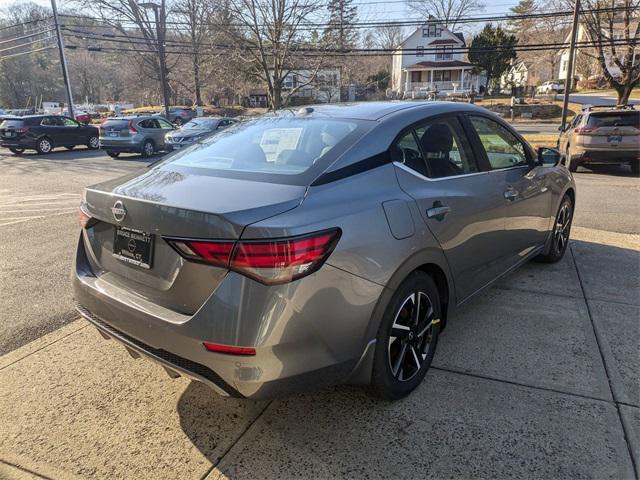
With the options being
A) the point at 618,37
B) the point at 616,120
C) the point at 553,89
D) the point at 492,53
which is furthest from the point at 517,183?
the point at 553,89

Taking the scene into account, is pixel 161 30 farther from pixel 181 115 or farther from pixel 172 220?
pixel 172 220

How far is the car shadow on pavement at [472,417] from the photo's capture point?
2264 mm

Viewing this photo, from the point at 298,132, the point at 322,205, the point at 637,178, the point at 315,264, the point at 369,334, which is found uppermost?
the point at 298,132

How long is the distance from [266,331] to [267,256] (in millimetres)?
315

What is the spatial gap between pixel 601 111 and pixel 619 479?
11.8 metres

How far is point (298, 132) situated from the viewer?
9.82 ft

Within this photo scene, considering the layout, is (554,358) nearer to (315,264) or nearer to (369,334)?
(369,334)

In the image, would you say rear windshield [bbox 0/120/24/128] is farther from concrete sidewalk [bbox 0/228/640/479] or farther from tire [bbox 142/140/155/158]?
concrete sidewalk [bbox 0/228/640/479]

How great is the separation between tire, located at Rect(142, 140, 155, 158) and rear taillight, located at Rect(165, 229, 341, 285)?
56.0 feet

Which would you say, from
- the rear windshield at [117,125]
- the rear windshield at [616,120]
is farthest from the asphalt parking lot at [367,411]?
the rear windshield at [117,125]

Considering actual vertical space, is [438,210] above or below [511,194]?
above

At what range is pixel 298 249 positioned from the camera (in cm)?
201

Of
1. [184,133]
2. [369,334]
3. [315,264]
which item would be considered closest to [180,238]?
[315,264]

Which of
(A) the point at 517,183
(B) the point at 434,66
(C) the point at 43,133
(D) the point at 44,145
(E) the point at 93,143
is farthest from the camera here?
(B) the point at 434,66
